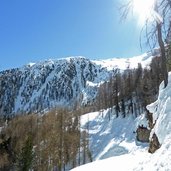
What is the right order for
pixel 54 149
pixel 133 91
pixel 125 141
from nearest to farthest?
pixel 54 149 → pixel 125 141 → pixel 133 91

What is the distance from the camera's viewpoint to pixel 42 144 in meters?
78.4

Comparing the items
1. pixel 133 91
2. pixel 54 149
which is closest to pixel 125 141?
pixel 54 149

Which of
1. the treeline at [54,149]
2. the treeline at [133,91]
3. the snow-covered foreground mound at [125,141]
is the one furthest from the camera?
the treeline at [133,91]

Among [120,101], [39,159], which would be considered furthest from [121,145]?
[120,101]

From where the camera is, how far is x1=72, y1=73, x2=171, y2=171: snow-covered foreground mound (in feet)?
41.6

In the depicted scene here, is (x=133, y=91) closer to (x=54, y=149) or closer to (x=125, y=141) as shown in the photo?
(x=125, y=141)

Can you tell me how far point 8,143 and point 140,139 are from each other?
3713cm

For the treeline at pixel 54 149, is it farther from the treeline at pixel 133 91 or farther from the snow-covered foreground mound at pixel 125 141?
the treeline at pixel 133 91

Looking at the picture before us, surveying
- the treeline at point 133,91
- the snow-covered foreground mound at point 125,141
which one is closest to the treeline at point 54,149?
the snow-covered foreground mound at point 125,141

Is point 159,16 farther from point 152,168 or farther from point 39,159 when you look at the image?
point 39,159

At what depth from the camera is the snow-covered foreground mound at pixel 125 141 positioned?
1268 cm

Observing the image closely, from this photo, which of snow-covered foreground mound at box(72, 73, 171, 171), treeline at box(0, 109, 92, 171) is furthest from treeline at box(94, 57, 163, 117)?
treeline at box(0, 109, 92, 171)

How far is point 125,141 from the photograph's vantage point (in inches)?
3420

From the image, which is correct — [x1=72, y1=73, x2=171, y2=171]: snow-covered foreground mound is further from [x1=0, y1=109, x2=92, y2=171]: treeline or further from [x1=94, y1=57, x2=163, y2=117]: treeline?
[x1=0, y1=109, x2=92, y2=171]: treeline
